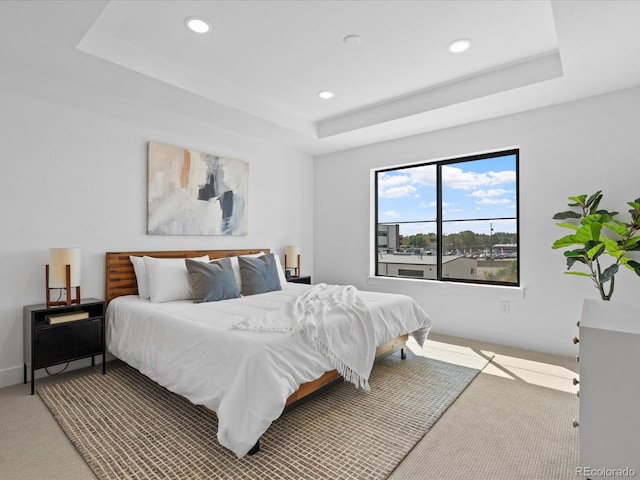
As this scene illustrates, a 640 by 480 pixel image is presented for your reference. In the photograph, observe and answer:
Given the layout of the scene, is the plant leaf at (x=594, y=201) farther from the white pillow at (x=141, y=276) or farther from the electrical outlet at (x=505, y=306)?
the white pillow at (x=141, y=276)

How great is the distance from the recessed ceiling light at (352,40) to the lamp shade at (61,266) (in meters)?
2.82

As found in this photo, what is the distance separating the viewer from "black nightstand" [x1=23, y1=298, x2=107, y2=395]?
8.76 feet

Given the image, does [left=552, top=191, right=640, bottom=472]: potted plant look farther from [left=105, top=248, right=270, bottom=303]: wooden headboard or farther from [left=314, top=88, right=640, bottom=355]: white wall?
[left=105, top=248, right=270, bottom=303]: wooden headboard

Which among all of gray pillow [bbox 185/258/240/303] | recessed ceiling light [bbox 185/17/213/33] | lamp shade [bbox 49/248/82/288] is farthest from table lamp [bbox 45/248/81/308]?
recessed ceiling light [bbox 185/17/213/33]

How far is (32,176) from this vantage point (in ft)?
9.65

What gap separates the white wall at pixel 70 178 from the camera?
2.84 meters

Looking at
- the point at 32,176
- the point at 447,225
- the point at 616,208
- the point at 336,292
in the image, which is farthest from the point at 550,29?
the point at 32,176

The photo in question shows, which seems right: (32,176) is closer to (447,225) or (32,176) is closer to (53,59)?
(53,59)

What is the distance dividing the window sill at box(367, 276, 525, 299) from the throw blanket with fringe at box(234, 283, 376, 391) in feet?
6.19

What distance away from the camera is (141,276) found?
3383 millimetres

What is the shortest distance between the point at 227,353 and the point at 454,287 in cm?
314

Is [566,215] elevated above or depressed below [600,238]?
above
